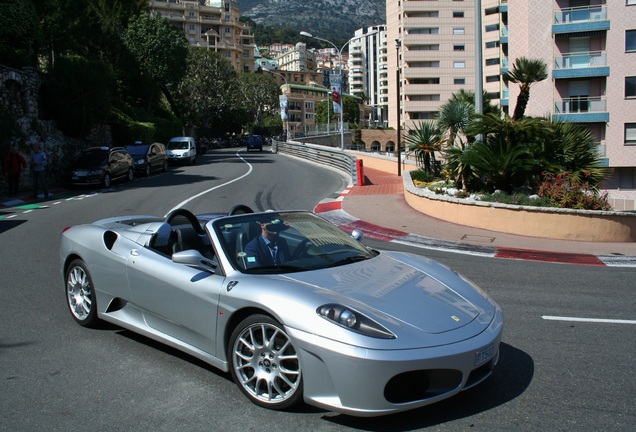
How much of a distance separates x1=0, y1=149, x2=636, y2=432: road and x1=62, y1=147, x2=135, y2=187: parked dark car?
15.7 m

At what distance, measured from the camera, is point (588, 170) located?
14570mm

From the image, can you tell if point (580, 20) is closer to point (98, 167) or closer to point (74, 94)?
point (74, 94)

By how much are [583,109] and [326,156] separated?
1700 centimetres

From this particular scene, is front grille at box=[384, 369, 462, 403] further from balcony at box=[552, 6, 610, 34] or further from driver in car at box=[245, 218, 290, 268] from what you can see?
balcony at box=[552, 6, 610, 34]

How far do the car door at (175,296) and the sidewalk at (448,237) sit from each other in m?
7.34

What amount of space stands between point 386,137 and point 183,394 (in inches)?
3690

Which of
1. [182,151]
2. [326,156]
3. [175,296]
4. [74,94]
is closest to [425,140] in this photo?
[175,296]

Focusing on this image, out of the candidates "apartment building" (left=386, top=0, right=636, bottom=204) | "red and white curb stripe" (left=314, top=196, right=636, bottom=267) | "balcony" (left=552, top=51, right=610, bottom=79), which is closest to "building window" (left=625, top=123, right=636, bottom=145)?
"apartment building" (left=386, top=0, right=636, bottom=204)

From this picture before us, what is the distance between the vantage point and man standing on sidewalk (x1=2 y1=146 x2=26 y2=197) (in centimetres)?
2095

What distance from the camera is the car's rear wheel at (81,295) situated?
20.3 feet

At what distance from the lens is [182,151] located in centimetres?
3706

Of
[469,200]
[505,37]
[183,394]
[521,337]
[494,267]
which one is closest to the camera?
[183,394]

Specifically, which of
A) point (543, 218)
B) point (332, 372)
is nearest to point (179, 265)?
point (332, 372)

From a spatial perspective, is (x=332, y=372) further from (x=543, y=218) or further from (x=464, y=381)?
(x=543, y=218)
